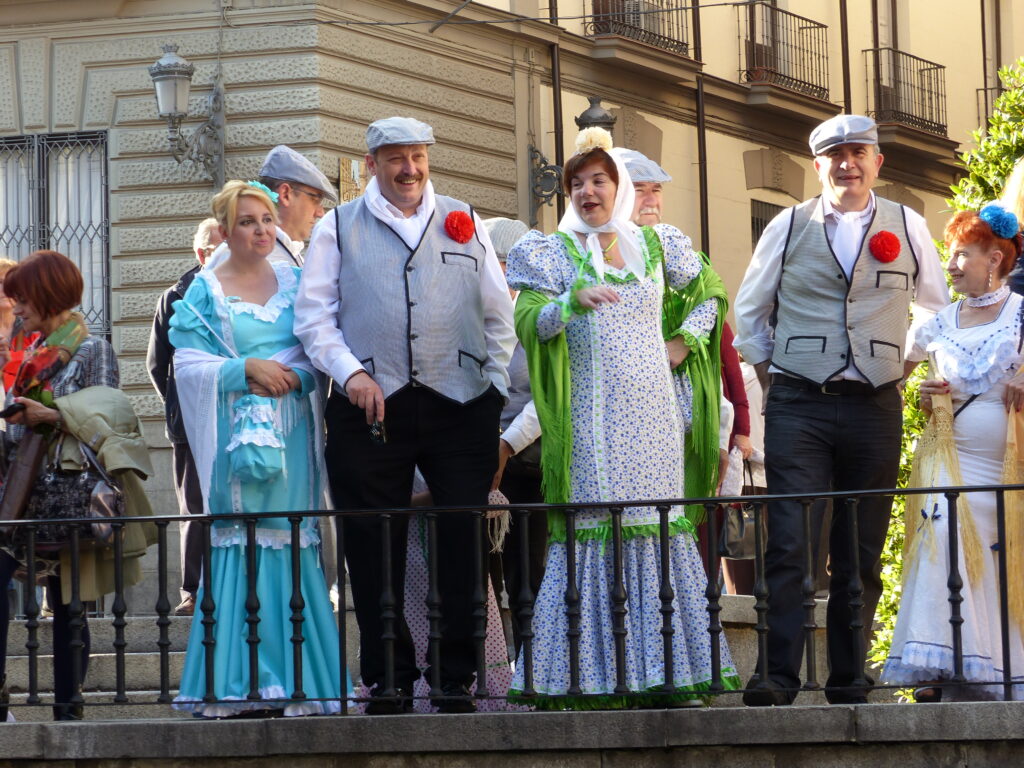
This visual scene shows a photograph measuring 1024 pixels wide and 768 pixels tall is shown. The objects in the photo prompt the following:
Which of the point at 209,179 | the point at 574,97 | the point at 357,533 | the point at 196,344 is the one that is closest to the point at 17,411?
the point at 196,344

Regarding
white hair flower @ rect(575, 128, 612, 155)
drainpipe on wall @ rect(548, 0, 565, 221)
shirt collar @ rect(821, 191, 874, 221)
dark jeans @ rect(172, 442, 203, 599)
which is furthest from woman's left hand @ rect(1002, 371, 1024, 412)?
drainpipe on wall @ rect(548, 0, 565, 221)

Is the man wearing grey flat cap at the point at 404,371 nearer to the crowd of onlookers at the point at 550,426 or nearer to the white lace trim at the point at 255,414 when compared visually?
the crowd of onlookers at the point at 550,426

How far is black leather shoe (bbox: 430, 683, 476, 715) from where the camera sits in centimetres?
667

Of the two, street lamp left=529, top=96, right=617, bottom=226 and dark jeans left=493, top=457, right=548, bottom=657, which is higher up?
street lamp left=529, top=96, right=617, bottom=226

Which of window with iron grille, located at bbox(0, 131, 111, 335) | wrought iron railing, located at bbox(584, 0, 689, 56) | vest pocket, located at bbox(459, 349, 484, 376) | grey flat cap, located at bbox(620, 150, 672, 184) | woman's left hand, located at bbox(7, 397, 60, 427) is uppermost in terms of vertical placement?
wrought iron railing, located at bbox(584, 0, 689, 56)

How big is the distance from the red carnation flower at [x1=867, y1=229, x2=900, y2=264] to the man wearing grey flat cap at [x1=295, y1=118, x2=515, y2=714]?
1.24 m

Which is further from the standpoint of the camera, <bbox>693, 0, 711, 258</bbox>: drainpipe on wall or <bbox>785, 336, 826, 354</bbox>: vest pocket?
<bbox>693, 0, 711, 258</bbox>: drainpipe on wall

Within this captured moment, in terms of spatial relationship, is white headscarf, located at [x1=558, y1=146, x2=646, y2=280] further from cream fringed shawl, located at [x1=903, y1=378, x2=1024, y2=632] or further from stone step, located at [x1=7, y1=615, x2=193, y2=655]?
stone step, located at [x1=7, y1=615, x2=193, y2=655]

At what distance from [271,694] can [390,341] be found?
1.19 metres

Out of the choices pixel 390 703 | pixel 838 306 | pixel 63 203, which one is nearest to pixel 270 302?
pixel 390 703

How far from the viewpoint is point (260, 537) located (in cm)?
704

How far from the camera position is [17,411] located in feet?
24.8

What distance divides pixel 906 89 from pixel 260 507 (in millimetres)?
17497

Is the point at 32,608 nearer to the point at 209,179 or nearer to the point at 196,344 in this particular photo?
the point at 196,344
